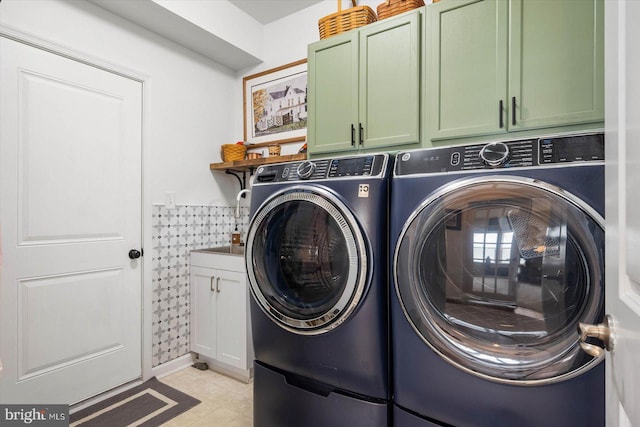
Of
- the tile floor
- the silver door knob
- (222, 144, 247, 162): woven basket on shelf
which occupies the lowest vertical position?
the tile floor

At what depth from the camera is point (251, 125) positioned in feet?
9.46

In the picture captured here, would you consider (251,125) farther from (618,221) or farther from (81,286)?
(618,221)

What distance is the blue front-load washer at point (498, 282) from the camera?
2.83 feet

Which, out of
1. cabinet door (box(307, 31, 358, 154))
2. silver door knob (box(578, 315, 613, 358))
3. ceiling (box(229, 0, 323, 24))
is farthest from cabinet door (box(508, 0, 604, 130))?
ceiling (box(229, 0, 323, 24))

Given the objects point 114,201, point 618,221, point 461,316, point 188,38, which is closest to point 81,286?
point 114,201

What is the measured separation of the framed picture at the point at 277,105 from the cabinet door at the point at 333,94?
2.05ft

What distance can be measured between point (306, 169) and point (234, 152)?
4.93ft

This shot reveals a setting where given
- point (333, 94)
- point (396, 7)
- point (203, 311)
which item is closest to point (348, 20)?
point (396, 7)

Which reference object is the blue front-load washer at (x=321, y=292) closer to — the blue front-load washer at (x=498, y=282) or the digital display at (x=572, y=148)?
the blue front-load washer at (x=498, y=282)

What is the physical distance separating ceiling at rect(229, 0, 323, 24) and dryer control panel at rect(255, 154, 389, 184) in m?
1.71

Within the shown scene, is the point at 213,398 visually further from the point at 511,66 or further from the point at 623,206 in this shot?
the point at 511,66

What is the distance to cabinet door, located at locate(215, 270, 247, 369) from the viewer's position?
2172mm

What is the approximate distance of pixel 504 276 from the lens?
97 centimetres

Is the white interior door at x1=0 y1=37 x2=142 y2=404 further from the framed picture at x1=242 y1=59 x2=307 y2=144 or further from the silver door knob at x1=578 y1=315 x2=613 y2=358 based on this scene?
the silver door knob at x1=578 y1=315 x2=613 y2=358
